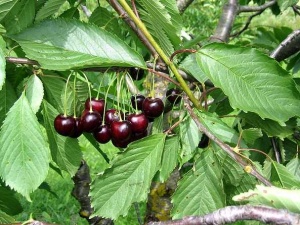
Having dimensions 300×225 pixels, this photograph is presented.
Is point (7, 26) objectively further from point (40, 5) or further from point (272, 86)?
point (272, 86)

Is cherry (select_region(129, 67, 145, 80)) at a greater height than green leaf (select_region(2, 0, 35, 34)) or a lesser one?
lesser

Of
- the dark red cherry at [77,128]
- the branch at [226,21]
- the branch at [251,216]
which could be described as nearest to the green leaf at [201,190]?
the dark red cherry at [77,128]

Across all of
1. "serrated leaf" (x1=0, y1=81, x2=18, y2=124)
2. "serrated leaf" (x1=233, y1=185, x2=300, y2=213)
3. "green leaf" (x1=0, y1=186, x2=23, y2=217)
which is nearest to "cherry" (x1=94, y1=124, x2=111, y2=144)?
"serrated leaf" (x1=0, y1=81, x2=18, y2=124)

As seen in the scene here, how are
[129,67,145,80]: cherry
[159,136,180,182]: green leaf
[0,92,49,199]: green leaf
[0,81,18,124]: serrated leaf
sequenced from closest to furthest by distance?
[0,92,49,199]: green leaf, [159,136,180,182]: green leaf, [0,81,18,124]: serrated leaf, [129,67,145,80]: cherry

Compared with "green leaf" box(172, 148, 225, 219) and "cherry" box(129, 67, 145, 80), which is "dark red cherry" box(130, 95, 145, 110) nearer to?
"cherry" box(129, 67, 145, 80)

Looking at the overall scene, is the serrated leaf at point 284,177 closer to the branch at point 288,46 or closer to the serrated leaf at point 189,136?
the serrated leaf at point 189,136

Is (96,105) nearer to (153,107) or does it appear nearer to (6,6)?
(153,107)
